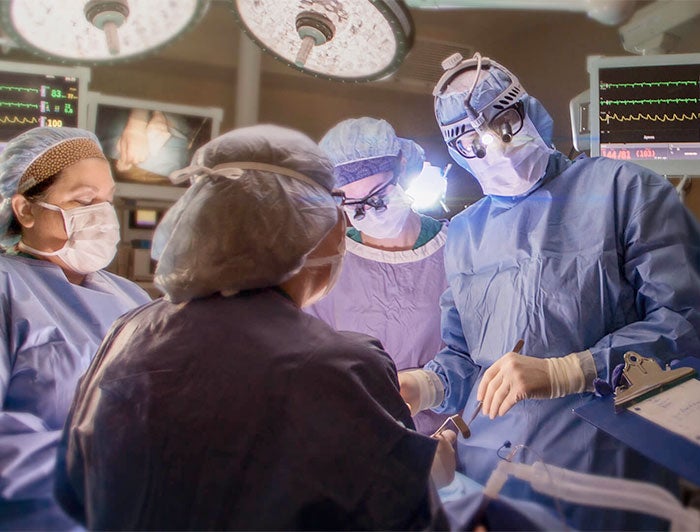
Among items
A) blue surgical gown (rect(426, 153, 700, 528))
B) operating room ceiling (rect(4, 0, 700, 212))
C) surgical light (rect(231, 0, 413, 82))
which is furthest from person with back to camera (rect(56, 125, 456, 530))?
operating room ceiling (rect(4, 0, 700, 212))

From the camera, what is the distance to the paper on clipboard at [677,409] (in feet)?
2.81

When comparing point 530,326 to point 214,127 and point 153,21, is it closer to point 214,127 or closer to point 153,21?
point 153,21

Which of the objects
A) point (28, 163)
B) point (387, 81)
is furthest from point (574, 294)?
point (28, 163)

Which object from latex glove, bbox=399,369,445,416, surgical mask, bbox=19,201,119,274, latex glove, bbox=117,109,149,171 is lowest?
latex glove, bbox=399,369,445,416

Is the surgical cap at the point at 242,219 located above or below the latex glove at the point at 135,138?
below

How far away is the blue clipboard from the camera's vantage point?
0.81 m

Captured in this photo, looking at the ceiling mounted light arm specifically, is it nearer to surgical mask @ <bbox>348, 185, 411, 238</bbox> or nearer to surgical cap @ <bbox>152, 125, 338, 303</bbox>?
surgical cap @ <bbox>152, 125, 338, 303</bbox>

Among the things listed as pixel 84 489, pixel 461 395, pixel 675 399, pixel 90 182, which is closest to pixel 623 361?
pixel 675 399

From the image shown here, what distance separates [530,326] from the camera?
1274 mm

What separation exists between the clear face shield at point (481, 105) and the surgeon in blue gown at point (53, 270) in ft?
3.12

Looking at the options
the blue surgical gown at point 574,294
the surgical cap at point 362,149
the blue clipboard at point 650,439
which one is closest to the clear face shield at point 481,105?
the blue surgical gown at point 574,294

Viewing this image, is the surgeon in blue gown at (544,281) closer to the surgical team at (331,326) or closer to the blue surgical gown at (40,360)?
the surgical team at (331,326)

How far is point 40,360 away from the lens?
4.17 feet

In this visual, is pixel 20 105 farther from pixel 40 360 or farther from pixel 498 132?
pixel 498 132
